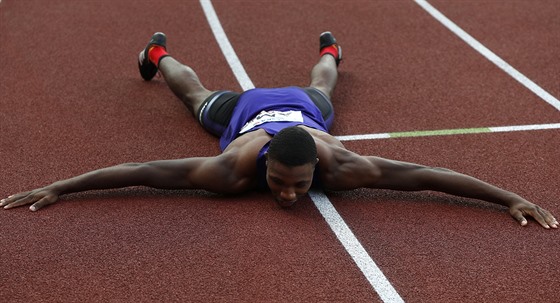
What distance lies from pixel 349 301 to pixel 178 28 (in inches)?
184

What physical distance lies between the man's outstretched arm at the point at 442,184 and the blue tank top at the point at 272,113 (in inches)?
18.2

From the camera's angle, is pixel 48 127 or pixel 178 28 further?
pixel 178 28

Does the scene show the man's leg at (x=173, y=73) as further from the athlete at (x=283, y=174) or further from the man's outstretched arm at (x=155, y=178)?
the man's outstretched arm at (x=155, y=178)

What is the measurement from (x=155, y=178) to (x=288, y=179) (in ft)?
2.98

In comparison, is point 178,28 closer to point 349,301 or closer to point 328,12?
point 328,12

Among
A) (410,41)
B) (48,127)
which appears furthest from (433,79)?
(48,127)

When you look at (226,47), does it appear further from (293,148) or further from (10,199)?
(293,148)

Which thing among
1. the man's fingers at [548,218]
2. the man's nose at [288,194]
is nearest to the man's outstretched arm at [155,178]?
the man's nose at [288,194]

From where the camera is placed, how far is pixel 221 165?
5.52 metres

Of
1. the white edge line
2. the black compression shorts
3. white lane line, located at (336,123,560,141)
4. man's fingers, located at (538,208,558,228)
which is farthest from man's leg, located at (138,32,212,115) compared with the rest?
man's fingers, located at (538,208,558,228)

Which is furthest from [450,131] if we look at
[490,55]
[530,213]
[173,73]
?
[173,73]

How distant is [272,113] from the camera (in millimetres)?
6059

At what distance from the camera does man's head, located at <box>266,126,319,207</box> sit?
5.08 meters

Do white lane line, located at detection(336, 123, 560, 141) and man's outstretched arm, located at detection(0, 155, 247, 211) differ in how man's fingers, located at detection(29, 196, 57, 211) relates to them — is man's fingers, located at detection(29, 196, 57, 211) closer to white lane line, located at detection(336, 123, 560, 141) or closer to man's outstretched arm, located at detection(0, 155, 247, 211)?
man's outstretched arm, located at detection(0, 155, 247, 211)
